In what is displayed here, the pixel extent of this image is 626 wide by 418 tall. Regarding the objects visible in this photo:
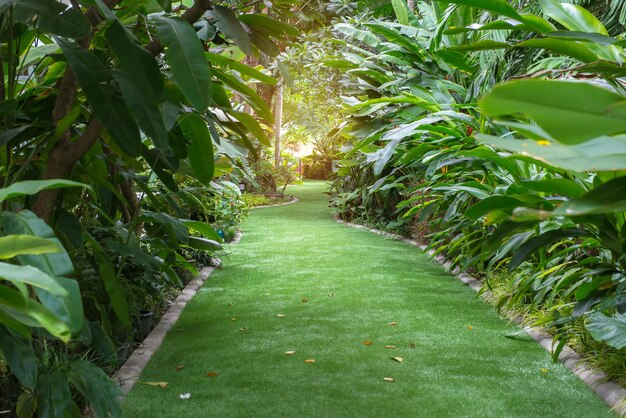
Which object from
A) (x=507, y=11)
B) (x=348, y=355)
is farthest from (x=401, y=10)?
(x=507, y=11)

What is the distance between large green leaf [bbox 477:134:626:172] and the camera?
Result: 516 millimetres

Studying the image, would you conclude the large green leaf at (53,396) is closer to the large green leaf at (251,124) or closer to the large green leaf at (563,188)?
the large green leaf at (251,124)

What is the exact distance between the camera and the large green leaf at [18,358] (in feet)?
4.26

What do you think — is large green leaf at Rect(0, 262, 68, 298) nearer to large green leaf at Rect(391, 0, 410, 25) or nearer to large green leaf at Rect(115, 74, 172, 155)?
large green leaf at Rect(115, 74, 172, 155)

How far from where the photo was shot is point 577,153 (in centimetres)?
53

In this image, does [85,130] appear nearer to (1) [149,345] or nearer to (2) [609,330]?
(2) [609,330]

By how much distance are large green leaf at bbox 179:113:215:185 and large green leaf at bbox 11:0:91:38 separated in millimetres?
517

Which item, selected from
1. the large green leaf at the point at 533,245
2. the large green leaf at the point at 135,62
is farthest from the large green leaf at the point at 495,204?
the large green leaf at the point at 135,62

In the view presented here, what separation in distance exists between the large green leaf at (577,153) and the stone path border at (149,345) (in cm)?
189

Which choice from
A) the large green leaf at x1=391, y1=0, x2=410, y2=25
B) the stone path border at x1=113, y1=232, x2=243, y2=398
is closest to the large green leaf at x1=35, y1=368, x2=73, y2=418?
the stone path border at x1=113, y1=232, x2=243, y2=398

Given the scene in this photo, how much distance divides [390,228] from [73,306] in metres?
7.55

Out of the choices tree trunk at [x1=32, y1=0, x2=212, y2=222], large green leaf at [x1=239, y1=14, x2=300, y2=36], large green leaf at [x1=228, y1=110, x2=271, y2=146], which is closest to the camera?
tree trunk at [x1=32, y1=0, x2=212, y2=222]

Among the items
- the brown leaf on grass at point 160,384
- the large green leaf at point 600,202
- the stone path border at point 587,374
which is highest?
the large green leaf at point 600,202

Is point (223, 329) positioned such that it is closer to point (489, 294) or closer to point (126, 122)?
point (489, 294)
